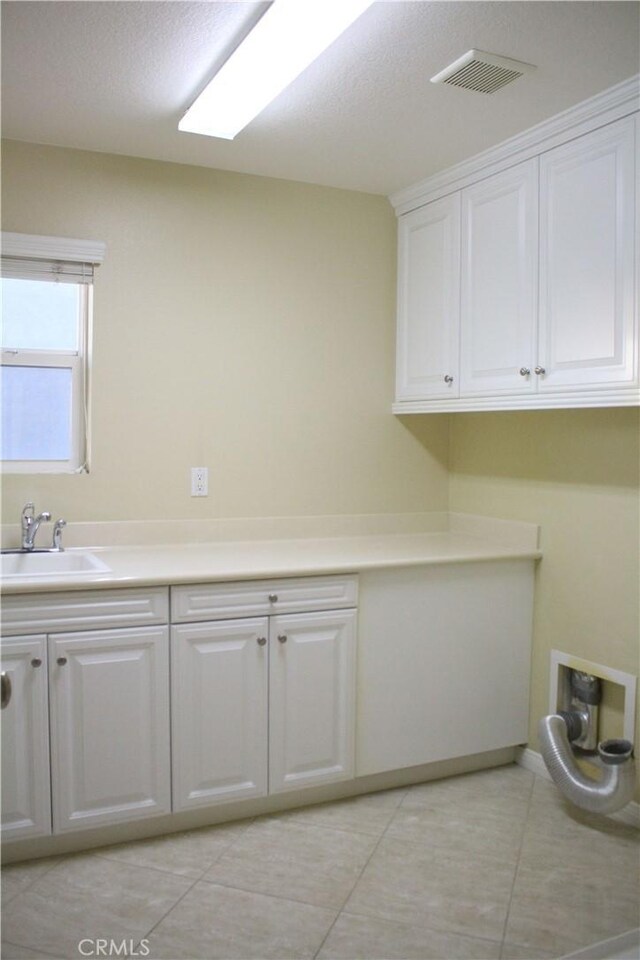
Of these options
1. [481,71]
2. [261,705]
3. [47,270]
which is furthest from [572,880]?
[47,270]

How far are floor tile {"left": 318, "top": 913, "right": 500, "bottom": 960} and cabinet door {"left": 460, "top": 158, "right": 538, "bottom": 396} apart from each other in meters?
1.71

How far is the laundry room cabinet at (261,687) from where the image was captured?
103 inches

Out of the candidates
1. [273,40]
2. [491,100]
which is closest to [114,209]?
[273,40]

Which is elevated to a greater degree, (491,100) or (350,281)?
(491,100)

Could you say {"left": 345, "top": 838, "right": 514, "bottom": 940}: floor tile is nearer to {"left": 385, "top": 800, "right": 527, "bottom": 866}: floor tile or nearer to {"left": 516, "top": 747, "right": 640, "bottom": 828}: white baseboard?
{"left": 385, "top": 800, "right": 527, "bottom": 866}: floor tile

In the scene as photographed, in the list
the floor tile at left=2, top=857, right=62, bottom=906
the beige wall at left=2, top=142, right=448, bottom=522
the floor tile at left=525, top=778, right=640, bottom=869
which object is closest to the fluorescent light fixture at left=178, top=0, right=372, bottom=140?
the beige wall at left=2, top=142, right=448, bottom=522

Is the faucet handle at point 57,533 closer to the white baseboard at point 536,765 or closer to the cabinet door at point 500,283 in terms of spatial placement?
the cabinet door at point 500,283

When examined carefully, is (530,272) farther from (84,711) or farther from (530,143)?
(84,711)

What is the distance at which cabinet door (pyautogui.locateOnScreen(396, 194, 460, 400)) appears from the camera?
10.6 feet

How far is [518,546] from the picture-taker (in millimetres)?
3295

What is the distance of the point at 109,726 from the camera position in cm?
252

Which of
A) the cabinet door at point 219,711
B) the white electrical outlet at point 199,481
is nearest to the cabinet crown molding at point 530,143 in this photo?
the white electrical outlet at point 199,481

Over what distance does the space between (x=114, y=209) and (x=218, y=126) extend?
0.60 metres

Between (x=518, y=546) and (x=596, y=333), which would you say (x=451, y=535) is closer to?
(x=518, y=546)
